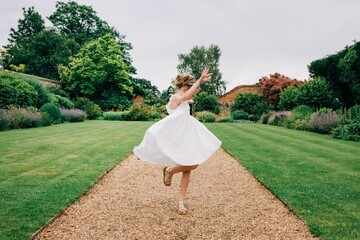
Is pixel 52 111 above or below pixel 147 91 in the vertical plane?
below

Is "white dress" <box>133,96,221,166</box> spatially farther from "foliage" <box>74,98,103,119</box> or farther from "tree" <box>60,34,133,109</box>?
"tree" <box>60,34,133,109</box>

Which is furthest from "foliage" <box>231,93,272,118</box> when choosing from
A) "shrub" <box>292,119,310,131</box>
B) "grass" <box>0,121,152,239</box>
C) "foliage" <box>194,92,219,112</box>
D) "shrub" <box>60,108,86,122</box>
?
"grass" <box>0,121,152,239</box>

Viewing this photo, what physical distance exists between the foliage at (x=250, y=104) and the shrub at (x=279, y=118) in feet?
17.3

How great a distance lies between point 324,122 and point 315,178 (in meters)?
9.69

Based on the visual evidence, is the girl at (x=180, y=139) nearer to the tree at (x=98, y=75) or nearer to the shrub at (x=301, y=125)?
the shrub at (x=301, y=125)

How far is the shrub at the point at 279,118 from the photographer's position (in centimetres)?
2104

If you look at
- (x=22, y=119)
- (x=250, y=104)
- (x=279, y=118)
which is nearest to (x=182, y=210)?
(x=22, y=119)

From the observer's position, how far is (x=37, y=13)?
47.4 m

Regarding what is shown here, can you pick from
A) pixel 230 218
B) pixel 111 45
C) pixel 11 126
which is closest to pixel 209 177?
pixel 230 218

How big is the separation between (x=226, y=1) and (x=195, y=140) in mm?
8872

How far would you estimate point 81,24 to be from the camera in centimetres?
4569

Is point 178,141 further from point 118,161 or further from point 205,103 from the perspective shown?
point 205,103

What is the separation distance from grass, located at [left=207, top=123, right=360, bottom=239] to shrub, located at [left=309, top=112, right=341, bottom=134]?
4014 millimetres

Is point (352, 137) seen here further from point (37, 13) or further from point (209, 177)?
point (37, 13)
